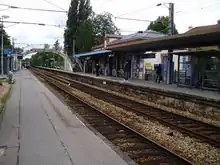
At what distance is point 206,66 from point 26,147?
17.3 m

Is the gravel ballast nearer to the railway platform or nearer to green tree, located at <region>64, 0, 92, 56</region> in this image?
the railway platform

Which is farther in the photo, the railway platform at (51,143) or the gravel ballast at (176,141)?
the gravel ballast at (176,141)

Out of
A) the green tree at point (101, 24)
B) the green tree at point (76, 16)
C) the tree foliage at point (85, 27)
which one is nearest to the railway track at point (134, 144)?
the tree foliage at point (85, 27)

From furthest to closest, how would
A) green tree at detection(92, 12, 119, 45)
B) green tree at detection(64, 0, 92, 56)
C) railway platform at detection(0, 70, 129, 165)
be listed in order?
1. green tree at detection(64, 0, 92, 56)
2. green tree at detection(92, 12, 119, 45)
3. railway platform at detection(0, 70, 129, 165)

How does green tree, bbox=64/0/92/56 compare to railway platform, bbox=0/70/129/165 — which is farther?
green tree, bbox=64/0/92/56

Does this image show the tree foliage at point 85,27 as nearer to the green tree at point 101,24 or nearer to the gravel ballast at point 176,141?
the green tree at point 101,24

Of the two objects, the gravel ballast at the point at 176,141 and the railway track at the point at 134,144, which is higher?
the railway track at the point at 134,144

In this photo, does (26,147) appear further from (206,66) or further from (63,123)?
(206,66)

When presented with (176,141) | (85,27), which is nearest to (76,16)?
(85,27)

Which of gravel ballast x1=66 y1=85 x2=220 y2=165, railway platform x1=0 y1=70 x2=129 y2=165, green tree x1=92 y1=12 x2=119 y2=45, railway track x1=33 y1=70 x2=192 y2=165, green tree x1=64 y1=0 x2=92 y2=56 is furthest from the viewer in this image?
green tree x1=64 y1=0 x2=92 y2=56

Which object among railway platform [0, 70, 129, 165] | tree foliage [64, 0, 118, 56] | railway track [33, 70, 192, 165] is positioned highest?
tree foliage [64, 0, 118, 56]

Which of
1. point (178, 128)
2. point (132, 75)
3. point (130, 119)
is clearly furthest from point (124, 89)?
point (178, 128)

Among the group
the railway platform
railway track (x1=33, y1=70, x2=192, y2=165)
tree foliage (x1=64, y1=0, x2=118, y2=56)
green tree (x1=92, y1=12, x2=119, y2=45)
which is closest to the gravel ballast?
railway track (x1=33, y1=70, x2=192, y2=165)

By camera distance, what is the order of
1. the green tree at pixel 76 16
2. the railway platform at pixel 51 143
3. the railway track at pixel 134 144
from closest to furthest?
the railway platform at pixel 51 143, the railway track at pixel 134 144, the green tree at pixel 76 16
